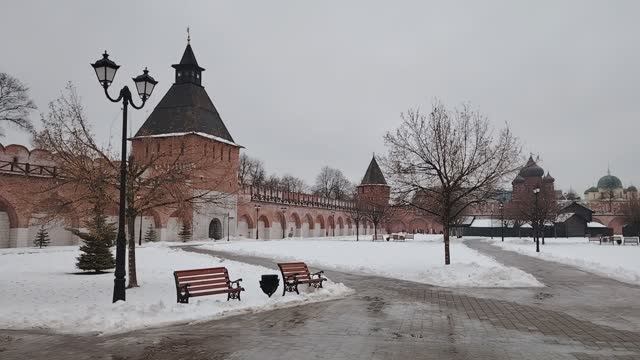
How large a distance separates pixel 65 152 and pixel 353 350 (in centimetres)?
978

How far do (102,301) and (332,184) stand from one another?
88.8 meters

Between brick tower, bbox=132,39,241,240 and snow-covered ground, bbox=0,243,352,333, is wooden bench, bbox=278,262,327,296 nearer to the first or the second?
snow-covered ground, bbox=0,243,352,333

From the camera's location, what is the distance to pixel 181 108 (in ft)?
151

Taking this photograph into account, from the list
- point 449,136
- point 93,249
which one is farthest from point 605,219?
point 93,249

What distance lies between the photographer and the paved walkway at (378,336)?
6867mm

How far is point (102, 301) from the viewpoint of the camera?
36.5 feet

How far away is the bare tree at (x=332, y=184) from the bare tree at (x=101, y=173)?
82.3 meters

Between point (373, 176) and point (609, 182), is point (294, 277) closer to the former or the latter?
point (373, 176)

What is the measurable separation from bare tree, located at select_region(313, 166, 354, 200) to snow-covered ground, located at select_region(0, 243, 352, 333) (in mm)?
79407

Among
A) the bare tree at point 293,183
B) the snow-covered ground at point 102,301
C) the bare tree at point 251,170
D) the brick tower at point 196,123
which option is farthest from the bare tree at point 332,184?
the snow-covered ground at point 102,301

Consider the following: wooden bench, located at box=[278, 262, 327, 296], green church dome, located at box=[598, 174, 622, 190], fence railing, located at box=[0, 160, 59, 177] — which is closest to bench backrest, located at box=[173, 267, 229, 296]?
wooden bench, located at box=[278, 262, 327, 296]

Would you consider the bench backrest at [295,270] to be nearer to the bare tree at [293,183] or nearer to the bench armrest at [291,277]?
the bench armrest at [291,277]

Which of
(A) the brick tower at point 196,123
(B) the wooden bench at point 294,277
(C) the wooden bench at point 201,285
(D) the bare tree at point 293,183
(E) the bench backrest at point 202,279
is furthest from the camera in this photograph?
(D) the bare tree at point 293,183

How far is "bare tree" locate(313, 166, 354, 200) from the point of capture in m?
97.7
